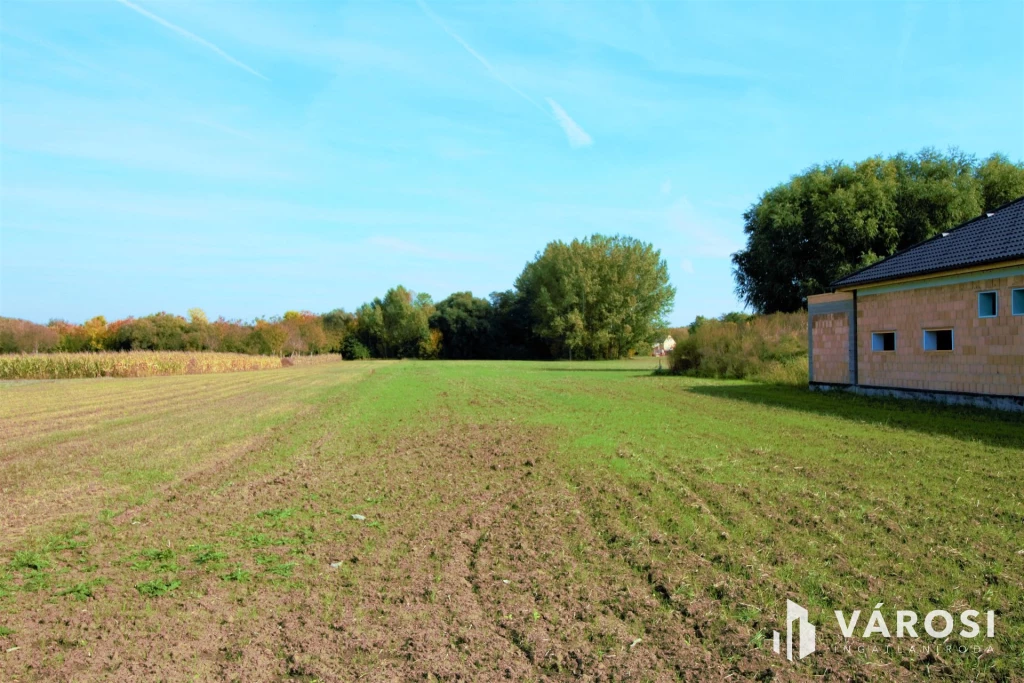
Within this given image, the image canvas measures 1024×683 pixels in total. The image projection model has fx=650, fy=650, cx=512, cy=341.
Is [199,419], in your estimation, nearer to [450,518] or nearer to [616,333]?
[450,518]

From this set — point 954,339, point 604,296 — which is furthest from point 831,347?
point 604,296

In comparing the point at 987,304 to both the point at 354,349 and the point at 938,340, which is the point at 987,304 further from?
the point at 354,349

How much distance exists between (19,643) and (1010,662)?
591 cm

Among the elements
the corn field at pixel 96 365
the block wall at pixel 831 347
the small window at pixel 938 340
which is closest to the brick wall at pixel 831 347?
the block wall at pixel 831 347

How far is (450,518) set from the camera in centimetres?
671

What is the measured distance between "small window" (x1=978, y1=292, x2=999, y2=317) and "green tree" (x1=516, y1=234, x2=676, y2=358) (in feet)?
167

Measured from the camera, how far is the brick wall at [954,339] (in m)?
14.7

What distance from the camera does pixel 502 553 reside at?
563 centimetres

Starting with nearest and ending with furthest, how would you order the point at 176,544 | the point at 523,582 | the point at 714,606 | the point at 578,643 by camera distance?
1. the point at 578,643
2. the point at 714,606
3. the point at 523,582
4. the point at 176,544

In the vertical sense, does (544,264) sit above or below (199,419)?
above

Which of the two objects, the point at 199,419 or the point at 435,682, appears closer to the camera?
the point at 435,682

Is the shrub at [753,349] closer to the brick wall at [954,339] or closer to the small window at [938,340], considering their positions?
the brick wall at [954,339]

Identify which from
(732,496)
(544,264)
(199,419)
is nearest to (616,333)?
(544,264)

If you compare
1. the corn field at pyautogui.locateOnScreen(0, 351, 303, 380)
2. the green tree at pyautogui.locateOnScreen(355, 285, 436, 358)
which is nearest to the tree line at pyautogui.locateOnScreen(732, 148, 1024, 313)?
the corn field at pyautogui.locateOnScreen(0, 351, 303, 380)
